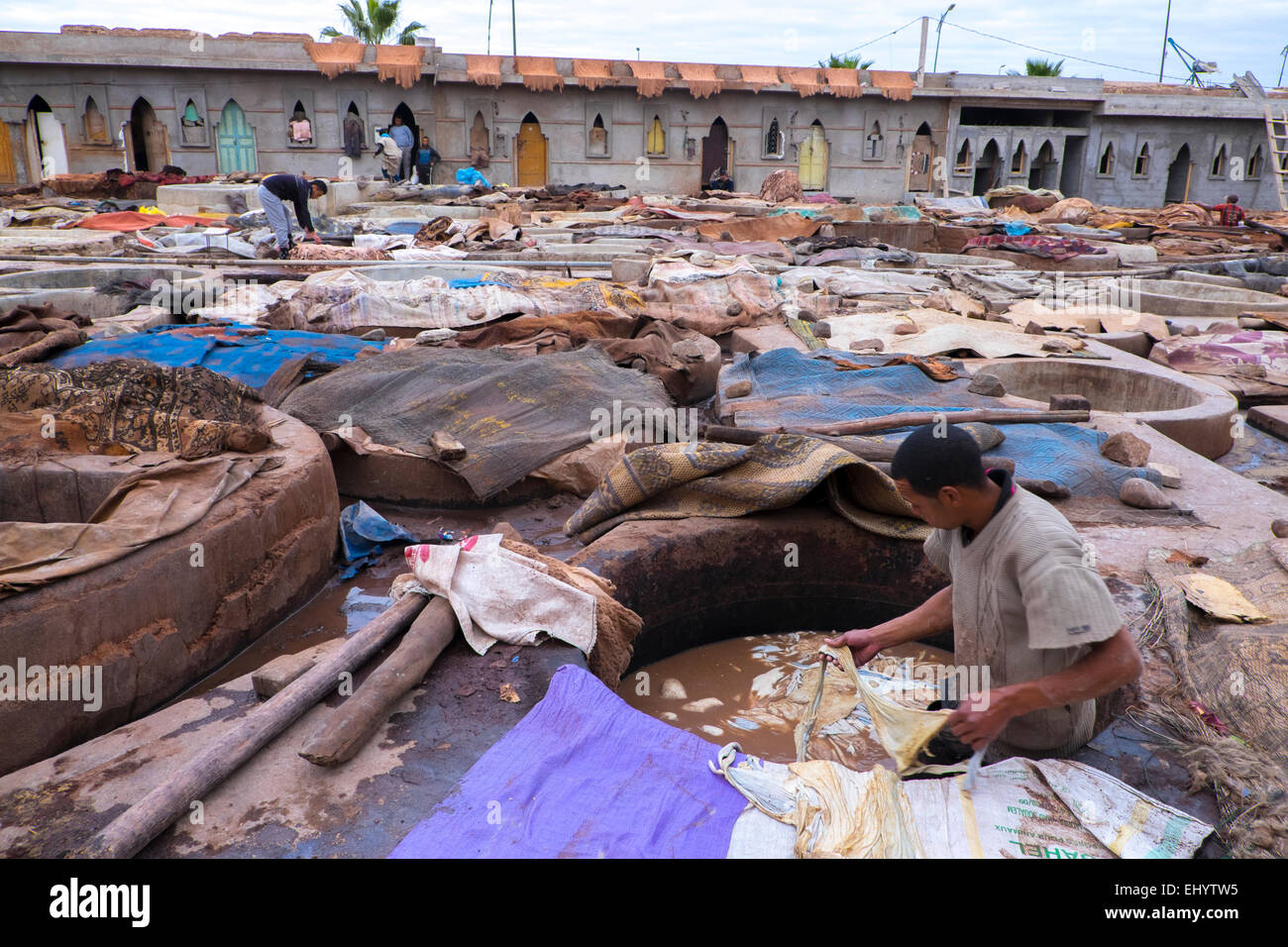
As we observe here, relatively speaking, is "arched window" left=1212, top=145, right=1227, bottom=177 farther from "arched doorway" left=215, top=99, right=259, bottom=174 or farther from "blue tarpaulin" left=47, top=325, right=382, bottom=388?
"blue tarpaulin" left=47, top=325, right=382, bottom=388

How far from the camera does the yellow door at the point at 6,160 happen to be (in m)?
22.9

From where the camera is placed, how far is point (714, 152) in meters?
26.2

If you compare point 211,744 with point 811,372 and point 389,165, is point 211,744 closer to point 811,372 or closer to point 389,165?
point 811,372

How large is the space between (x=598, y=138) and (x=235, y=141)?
31.6 feet

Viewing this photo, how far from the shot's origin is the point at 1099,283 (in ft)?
36.4

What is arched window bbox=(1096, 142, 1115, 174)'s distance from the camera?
91.1ft

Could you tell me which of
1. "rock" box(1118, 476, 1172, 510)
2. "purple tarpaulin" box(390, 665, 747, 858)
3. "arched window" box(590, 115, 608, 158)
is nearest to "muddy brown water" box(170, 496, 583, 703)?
"purple tarpaulin" box(390, 665, 747, 858)

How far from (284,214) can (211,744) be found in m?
10.9

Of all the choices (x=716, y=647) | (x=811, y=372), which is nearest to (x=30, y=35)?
(x=811, y=372)

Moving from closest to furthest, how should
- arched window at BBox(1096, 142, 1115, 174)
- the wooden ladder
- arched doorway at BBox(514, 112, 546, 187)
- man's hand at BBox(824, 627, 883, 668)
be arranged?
man's hand at BBox(824, 627, 883, 668)
the wooden ladder
arched doorway at BBox(514, 112, 546, 187)
arched window at BBox(1096, 142, 1115, 174)

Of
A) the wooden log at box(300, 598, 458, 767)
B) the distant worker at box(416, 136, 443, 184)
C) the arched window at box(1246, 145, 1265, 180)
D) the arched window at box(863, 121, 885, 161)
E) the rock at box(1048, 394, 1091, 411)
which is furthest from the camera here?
the arched window at box(1246, 145, 1265, 180)

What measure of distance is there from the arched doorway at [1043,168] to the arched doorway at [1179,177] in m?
3.58

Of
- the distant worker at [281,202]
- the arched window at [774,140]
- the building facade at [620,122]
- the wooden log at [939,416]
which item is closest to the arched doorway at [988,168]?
the building facade at [620,122]

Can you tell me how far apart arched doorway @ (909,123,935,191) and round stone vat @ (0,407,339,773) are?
1028 inches
